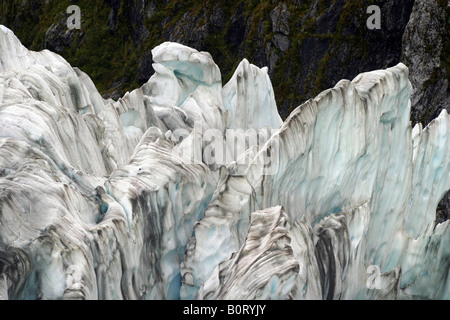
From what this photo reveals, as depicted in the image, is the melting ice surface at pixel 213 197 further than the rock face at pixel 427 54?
No

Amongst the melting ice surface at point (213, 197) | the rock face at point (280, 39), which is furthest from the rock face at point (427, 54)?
the melting ice surface at point (213, 197)

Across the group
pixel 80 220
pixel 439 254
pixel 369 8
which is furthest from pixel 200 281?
pixel 369 8

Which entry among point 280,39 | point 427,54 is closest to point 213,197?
point 427,54

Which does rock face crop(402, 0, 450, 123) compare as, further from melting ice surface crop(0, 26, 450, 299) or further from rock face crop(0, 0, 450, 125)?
melting ice surface crop(0, 26, 450, 299)

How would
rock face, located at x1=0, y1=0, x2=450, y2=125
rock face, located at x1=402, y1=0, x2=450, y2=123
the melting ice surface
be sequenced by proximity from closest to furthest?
the melting ice surface < rock face, located at x1=402, y1=0, x2=450, y2=123 < rock face, located at x1=0, y1=0, x2=450, y2=125

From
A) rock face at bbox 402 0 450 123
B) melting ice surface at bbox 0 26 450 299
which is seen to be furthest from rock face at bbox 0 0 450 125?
melting ice surface at bbox 0 26 450 299

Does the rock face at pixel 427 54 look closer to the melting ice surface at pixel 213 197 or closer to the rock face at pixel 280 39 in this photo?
the rock face at pixel 280 39

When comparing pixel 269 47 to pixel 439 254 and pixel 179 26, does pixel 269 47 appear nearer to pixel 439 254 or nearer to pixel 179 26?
pixel 179 26

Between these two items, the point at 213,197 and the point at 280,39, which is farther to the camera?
the point at 280,39

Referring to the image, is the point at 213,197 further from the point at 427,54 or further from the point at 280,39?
the point at 280,39
